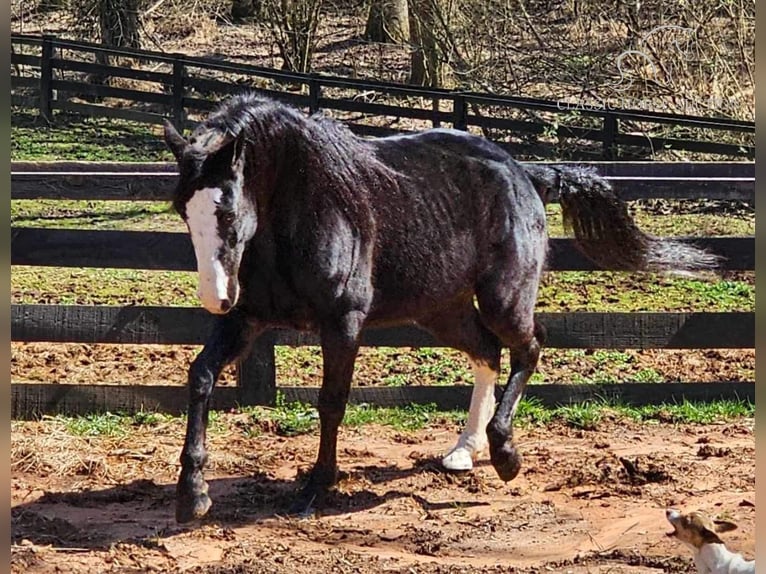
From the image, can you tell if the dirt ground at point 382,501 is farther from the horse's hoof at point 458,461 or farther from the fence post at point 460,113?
the fence post at point 460,113

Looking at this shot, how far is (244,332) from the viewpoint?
17.6ft

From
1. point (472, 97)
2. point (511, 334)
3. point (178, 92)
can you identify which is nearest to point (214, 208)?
point (511, 334)

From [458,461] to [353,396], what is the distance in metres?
1.24

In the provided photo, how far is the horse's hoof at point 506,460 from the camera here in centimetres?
564

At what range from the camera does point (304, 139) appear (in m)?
5.35

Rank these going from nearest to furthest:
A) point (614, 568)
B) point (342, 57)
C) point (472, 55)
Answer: point (614, 568), point (472, 55), point (342, 57)

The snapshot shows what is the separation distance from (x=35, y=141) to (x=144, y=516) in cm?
1255

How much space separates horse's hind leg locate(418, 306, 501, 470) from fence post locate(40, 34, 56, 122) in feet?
45.6

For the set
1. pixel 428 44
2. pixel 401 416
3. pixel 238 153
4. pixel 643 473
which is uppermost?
pixel 238 153

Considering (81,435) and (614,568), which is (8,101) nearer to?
(614,568)

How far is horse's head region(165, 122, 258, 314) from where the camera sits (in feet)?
15.8

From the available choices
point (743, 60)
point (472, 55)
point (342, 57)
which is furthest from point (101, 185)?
point (342, 57)

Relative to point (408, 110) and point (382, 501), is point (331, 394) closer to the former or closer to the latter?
point (382, 501)

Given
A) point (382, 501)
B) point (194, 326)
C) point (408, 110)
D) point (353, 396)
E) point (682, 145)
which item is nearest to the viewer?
point (382, 501)
